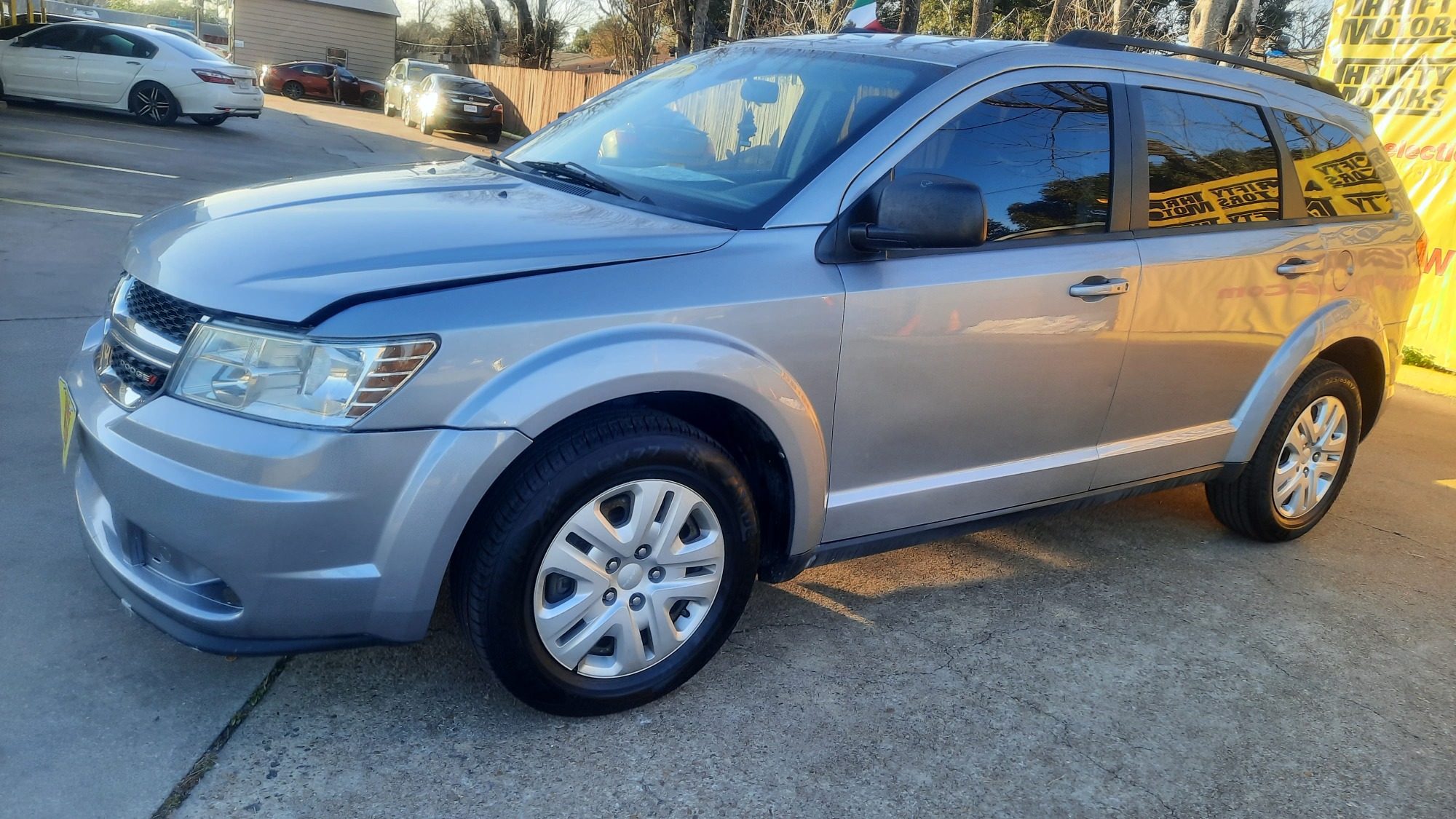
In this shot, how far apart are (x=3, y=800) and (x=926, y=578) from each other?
9.10 feet

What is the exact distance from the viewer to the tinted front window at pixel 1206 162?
375 centimetres

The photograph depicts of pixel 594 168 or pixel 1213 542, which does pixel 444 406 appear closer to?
pixel 594 168

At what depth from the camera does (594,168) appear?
3.51 metres

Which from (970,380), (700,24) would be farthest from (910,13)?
(970,380)

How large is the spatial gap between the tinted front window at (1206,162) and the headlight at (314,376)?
253cm

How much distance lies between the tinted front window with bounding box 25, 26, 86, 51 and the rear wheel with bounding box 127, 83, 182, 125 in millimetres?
945

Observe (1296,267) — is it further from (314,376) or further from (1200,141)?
(314,376)

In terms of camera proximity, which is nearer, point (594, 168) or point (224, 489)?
point (224, 489)

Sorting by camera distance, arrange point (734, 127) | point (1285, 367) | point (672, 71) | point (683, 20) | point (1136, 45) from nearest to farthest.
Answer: point (734, 127) < point (1136, 45) < point (672, 71) < point (1285, 367) < point (683, 20)

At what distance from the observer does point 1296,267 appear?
4.12 metres

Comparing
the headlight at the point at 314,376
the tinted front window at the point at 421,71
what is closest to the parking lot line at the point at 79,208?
the headlight at the point at 314,376

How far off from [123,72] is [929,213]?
17302mm

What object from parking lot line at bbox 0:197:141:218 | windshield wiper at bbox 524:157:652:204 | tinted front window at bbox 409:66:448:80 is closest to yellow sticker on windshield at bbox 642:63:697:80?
windshield wiper at bbox 524:157:652:204

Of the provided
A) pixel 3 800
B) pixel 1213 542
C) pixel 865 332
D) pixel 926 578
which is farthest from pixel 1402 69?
pixel 3 800
